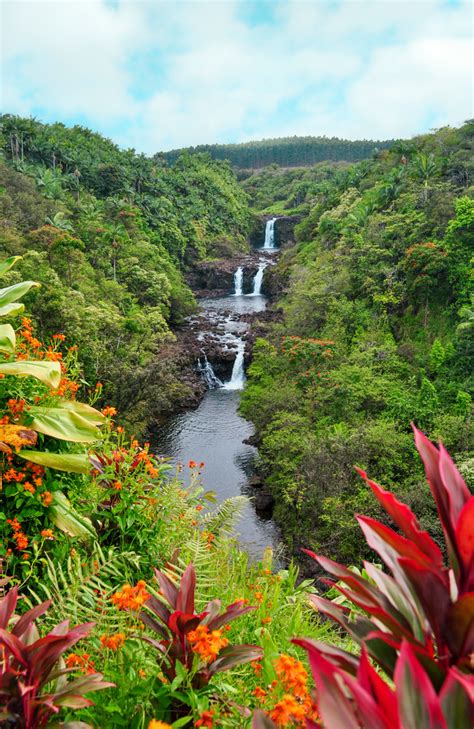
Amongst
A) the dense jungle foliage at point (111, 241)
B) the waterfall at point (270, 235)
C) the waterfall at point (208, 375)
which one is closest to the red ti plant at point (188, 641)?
the dense jungle foliage at point (111, 241)

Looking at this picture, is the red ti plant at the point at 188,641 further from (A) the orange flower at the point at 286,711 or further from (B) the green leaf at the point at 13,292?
(B) the green leaf at the point at 13,292

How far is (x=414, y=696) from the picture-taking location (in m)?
0.77

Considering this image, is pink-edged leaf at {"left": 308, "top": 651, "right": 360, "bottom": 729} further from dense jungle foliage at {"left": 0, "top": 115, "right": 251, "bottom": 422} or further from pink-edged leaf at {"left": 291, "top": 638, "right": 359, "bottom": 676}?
dense jungle foliage at {"left": 0, "top": 115, "right": 251, "bottom": 422}

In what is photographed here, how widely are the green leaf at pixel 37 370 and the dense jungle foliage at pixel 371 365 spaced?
653 centimetres

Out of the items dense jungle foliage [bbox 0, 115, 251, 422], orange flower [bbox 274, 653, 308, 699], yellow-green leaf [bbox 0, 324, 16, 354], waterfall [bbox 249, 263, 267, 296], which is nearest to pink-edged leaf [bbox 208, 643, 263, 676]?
orange flower [bbox 274, 653, 308, 699]

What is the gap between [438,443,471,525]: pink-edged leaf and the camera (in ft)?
3.43

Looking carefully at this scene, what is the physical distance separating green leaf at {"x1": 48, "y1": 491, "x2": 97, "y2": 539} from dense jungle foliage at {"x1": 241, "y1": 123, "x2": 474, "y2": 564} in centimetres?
616

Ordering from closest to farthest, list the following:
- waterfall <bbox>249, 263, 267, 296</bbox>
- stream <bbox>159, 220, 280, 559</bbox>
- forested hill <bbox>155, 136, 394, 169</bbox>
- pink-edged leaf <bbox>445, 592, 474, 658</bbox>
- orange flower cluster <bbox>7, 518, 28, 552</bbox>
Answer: pink-edged leaf <bbox>445, 592, 474, 658</bbox> < orange flower cluster <bbox>7, 518, 28, 552</bbox> < stream <bbox>159, 220, 280, 559</bbox> < waterfall <bbox>249, 263, 267, 296</bbox> < forested hill <bbox>155, 136, 394, 169</bbox>

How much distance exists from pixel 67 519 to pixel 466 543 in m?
2.22

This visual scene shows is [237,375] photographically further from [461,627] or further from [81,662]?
[461,627]

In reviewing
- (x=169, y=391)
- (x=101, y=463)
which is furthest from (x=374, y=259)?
(x=101, y=463)

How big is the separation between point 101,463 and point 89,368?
29.7 feet

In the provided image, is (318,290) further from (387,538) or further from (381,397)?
(387,538)

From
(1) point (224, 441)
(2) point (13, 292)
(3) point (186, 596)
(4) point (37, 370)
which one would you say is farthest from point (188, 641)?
(1) point (224, 441)
